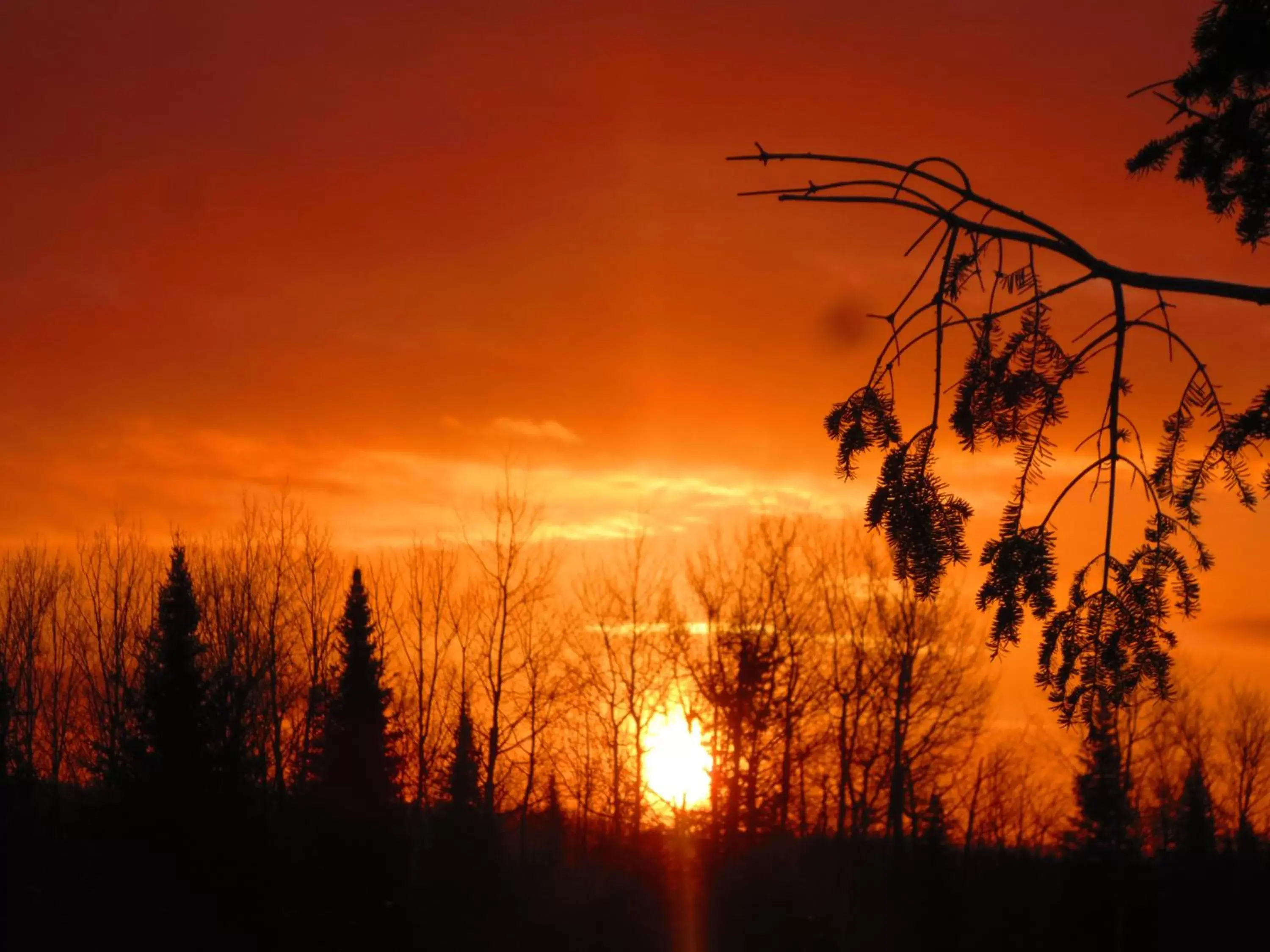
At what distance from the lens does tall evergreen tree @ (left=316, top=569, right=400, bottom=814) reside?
1334 inches

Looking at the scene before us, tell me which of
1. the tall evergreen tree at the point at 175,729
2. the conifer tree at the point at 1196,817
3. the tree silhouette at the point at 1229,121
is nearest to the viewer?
the tree silhouette at the point at 1229,121

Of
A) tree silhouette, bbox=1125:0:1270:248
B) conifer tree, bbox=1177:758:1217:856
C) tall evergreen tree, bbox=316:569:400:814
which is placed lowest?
conifer tree, bbox=1177:758:1217:856

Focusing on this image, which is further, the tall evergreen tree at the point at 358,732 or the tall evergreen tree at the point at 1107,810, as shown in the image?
the tall evergreen tree at the point at 1107,810

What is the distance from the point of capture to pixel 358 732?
34719 millimetres

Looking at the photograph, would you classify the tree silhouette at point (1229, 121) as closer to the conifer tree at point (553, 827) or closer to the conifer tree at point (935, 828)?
the conifer tree at point (935, 828)

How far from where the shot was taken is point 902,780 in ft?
138

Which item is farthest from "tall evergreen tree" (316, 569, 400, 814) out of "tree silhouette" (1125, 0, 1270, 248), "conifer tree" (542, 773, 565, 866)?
"tree silhouette" (1125, 0, 1270, 248)

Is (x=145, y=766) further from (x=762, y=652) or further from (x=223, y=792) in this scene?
(x=762, y=652)

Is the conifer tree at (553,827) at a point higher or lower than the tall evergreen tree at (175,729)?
lower

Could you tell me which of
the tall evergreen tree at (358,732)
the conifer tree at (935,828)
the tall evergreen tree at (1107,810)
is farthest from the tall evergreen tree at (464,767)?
the tall evergreen tree at (1107,810)

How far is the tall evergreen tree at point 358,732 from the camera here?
3388 centimetres

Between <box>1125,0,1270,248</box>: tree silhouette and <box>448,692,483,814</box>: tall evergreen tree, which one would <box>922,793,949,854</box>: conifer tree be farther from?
<box>1125,0,1270,248</box>: tree silhouette

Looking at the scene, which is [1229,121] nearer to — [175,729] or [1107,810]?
[175,729]

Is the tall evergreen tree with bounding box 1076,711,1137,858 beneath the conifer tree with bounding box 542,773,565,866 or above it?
above
